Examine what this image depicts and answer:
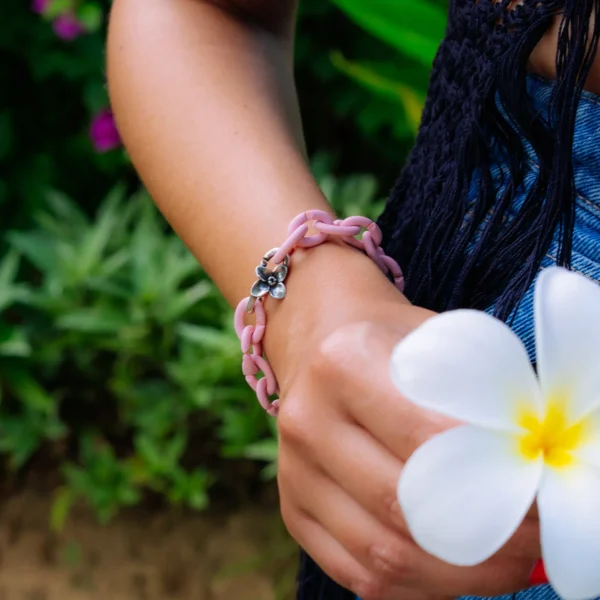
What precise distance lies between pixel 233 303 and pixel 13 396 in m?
1.30

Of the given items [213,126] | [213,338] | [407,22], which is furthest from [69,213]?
[213,126]

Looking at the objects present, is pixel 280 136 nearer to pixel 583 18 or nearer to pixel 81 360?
pixel 583 18

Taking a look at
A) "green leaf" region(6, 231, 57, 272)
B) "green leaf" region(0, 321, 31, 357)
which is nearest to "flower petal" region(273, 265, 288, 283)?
"green leaf" region(0, 321, 31, 357)

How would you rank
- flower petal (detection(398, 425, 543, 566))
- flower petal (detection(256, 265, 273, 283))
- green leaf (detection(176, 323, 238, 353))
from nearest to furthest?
flower petal (detection(398, 425, 543, 566)) < flower petal (detection(256, 265, 273, 283)) < green leaf (detection(176, 323, 238, 353))

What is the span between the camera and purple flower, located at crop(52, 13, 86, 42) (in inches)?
65.7

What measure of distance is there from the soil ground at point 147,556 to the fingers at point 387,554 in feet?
4.23

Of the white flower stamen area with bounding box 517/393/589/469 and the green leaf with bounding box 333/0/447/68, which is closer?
the white flower stamen area with bounding box 517/393/589/469

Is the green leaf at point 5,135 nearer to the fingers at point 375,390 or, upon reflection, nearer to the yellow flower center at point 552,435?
the fingers at point 375,390

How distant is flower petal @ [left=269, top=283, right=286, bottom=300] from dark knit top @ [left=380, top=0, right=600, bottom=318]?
0.37 feet

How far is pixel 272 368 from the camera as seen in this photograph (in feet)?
1.65

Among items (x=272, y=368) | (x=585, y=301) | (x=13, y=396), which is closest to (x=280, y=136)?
(x=272, y=368)

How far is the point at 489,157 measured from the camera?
0.52 metres

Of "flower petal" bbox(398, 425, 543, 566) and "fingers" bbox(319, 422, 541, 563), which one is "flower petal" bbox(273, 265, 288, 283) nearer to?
"fingers" bbox(319, 422, 541, 563)

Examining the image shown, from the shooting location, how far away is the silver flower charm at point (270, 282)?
18.7 inches
